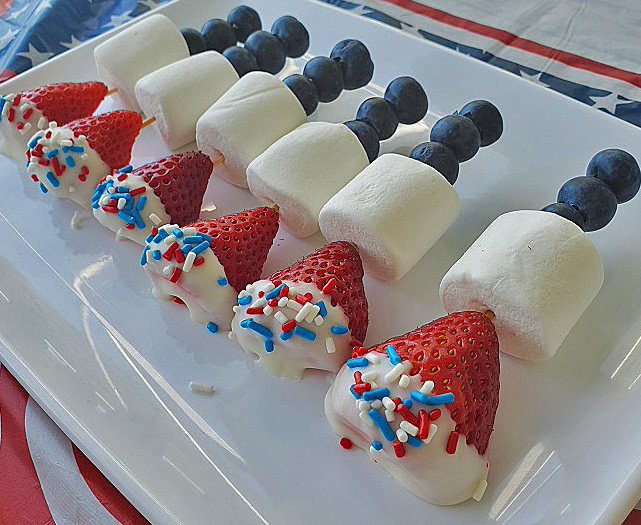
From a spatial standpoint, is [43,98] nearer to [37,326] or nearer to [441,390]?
[37,326]

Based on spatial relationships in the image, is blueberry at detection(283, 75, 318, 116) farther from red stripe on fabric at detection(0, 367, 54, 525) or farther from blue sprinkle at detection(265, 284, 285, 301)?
red stripe on fabric at detection(0, 367, 54, 525)

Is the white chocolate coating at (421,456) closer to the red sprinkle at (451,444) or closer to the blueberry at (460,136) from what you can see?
the red sprinkle at (451,444)

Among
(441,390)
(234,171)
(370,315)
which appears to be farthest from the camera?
(234,171)

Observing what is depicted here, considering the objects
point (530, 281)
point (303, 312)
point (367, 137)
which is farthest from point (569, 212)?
point (303, 312)

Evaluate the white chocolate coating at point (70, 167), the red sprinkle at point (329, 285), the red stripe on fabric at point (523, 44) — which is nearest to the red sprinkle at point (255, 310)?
the red sprinkle at point (329, 285)

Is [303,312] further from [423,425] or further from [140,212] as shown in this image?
[140,212]

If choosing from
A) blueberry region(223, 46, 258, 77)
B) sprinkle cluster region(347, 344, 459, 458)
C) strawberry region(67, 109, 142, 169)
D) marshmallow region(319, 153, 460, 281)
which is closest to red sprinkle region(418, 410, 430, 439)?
sprinkle cluster region(347, 344, 459, 458)

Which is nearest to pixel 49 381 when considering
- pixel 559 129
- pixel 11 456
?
pixel 11 456

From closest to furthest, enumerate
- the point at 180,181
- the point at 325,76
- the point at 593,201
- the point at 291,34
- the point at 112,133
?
the point at 593,201
the point at 180,181
the point at 112,133
the point at 325,76
the point at 291,34
